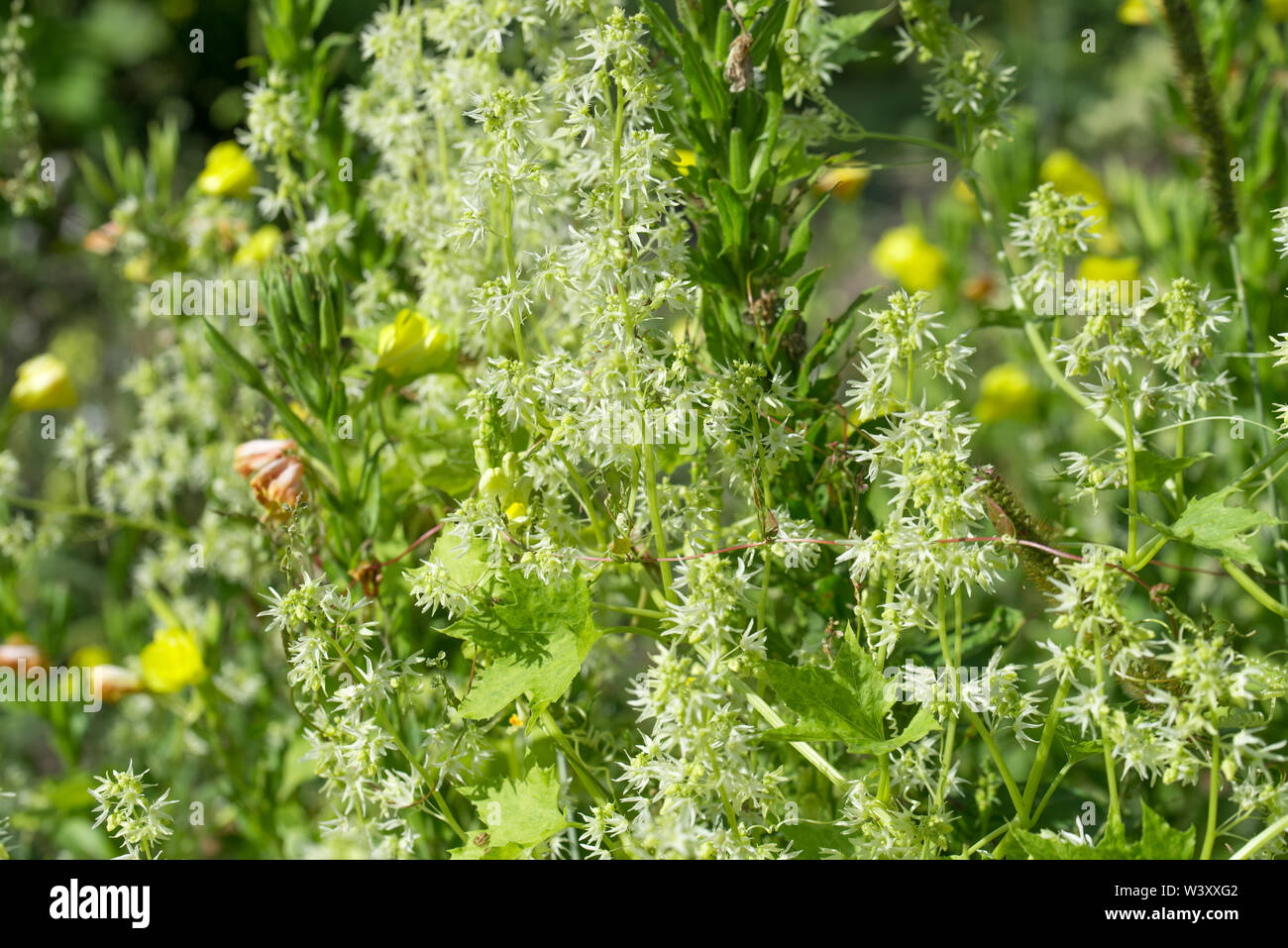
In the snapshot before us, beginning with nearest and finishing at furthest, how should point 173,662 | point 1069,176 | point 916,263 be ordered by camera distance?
point 173,662 → point 1069,176 → point 916,263

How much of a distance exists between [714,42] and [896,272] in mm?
1444

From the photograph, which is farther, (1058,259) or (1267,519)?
(1058,259)

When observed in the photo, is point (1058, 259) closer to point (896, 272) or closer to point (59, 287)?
point (896, 272)

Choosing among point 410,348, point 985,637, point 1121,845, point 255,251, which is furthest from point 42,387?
point 1121,845

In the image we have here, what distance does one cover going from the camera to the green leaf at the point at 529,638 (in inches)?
23.6

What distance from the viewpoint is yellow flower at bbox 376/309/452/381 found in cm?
79

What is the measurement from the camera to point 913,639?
81 centimetres

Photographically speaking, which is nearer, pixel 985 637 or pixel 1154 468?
pixel 1154 468

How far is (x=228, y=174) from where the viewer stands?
1191mm

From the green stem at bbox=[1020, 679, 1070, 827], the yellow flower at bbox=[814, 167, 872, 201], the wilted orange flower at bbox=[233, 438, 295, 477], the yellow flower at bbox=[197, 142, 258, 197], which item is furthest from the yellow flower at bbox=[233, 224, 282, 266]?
the green stem at bbox=[1020, 679, 1070, 827]

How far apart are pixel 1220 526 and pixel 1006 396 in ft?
3.44

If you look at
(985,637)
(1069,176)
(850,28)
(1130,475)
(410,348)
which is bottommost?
(985,637)

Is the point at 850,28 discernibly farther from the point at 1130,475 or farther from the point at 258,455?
the point at 258,455

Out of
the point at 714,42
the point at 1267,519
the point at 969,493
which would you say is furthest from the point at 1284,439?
the point at 714,42
